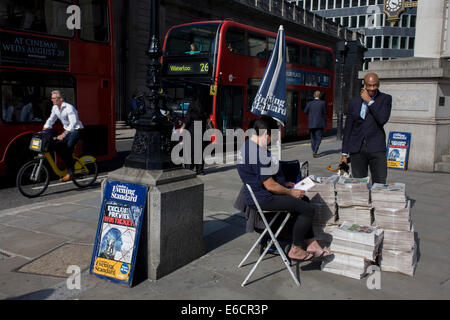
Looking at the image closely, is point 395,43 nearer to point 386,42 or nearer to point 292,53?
point 386,42

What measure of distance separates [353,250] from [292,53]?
Result: 14362 mm

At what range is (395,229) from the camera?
4238mm

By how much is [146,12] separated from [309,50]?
392 inches

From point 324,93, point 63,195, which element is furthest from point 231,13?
point 63,195

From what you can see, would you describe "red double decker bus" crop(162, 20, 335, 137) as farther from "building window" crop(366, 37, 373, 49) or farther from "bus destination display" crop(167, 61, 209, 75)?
"building window" crop(366, 37, 373, 49)

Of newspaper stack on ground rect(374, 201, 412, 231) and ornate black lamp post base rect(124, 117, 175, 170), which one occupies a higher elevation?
ornate black lamp post base rect(124, 117, 175, 170)

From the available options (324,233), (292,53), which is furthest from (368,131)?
(292,53)

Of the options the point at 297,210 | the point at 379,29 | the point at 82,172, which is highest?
the point at 379,29

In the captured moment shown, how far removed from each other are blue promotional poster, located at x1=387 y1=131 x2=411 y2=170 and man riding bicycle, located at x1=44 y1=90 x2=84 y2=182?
274 inches

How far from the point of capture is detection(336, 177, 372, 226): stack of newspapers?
4309mm

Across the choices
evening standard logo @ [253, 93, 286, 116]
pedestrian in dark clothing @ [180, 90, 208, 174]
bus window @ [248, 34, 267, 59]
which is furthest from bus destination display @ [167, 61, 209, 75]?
evening standard logo @ [253, 93, 286, 116]

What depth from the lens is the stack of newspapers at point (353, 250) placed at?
398cm

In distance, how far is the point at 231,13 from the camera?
2977 cm

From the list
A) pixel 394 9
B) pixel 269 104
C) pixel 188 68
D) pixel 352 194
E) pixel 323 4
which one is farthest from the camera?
pixel 323 4
